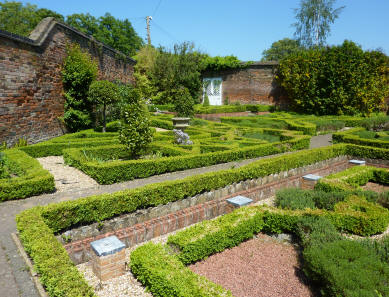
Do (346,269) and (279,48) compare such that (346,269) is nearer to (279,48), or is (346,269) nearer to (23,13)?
(23,13)

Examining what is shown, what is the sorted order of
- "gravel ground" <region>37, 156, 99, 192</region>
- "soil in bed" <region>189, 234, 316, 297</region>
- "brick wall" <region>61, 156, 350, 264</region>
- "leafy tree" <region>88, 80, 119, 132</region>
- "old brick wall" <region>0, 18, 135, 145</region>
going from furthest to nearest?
"leafy tree" <region>88, 80, 119, 132</region> < "old brick wall" <region>0, 18, 135, 145</region> < "gravel ground" <region>37, 156, 99, 192</region> < "brick wall" <region>61, 156, 350, 264</region> < "soil in bed" <region>189, 234, 316, 297</region>

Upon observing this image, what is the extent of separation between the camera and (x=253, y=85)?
28.6 meters

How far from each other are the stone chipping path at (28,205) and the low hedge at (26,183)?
0.42 feet

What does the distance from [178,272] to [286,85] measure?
2498cm

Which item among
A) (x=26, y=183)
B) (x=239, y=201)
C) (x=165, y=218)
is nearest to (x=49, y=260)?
(x=165, y=218)

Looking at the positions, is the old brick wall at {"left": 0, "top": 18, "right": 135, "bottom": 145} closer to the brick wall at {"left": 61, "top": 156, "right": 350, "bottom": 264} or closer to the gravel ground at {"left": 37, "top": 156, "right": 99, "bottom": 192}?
the gravel ground at {"left": 37, "top": 156, "right": 99, "bottom": 192}

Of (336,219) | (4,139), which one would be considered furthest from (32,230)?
(4,139)

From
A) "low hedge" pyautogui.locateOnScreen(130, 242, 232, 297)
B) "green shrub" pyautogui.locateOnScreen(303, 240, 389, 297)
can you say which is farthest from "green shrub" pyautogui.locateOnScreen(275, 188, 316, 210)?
"low hedge" pyautogui.locateOnScreen(130, 242, 232, 297)

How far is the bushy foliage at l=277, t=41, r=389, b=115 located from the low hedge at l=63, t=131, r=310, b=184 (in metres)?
14.7

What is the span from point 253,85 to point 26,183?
25104 millimetres

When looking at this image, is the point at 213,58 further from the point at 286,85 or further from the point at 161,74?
the point at 286,85

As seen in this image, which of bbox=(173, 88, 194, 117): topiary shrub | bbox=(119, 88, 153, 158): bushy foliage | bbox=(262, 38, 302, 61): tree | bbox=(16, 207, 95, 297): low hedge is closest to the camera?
bbox=(16, 207, 95, 297): low hedge

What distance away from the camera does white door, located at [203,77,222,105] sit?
30.4m

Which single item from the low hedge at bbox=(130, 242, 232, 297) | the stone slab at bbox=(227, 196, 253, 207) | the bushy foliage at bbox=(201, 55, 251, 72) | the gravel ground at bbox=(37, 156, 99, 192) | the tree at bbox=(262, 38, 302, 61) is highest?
the tree at bbox=(262, 38, 302, 61)
